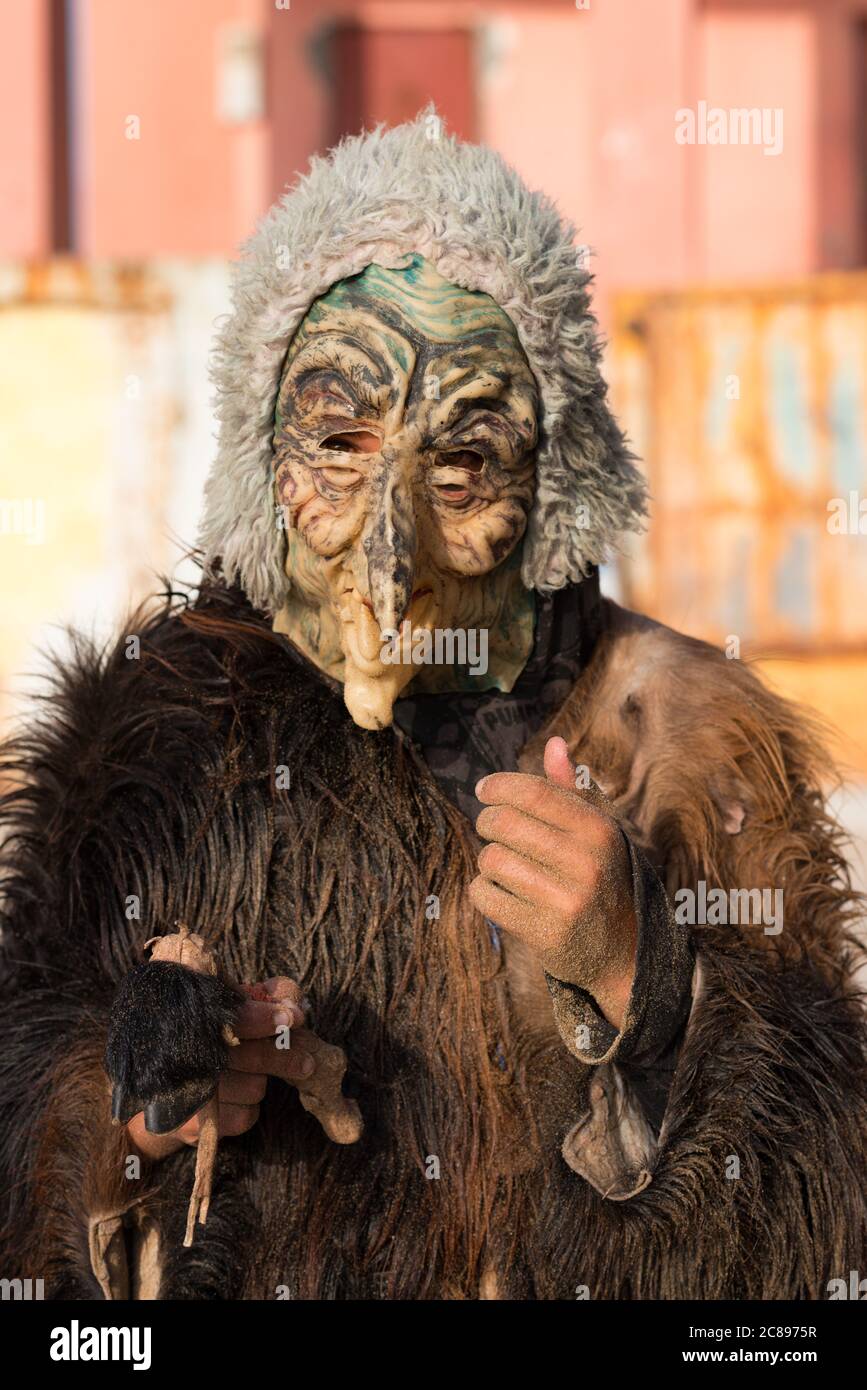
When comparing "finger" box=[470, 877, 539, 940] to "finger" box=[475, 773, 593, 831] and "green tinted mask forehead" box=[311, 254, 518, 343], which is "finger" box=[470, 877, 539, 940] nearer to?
"finger" box=[475, 773, 593, 831]

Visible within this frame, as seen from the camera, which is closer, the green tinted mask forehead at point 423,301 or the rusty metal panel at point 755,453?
the green tinted mask forehead at point 423,301

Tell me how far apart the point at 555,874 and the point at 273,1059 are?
347 mm

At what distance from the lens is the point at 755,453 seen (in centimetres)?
740

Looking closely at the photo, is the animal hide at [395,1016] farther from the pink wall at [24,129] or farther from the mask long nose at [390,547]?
the pink wall at [24,129]

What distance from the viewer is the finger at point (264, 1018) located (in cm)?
196

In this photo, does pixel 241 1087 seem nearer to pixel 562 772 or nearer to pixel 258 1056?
pixel 258 1056

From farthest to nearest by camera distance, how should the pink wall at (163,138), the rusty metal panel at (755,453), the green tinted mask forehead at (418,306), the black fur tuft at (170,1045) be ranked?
the pink wall at (163,138) < the rusty metal panel at (755,453) < the green tinted mask forehead at (418,306) < the black fur tuft at (170,1045)

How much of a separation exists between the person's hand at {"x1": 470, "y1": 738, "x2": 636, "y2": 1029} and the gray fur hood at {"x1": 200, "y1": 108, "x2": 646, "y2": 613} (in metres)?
0.34

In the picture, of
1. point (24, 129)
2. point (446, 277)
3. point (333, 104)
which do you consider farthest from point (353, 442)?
point (333, 104)

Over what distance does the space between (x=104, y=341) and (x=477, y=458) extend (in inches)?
213

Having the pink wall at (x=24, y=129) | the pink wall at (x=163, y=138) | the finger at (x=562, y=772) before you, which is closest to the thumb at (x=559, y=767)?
the finger at (x=562, y=772)

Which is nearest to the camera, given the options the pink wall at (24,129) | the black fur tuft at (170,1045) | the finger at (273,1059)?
the black fur tuft at (170,1045)

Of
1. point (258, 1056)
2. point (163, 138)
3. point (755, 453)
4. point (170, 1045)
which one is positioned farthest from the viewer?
point (163, 138)
